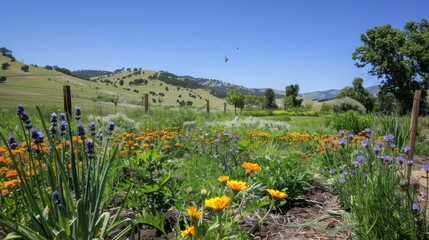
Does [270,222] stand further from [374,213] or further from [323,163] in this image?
[323,163]

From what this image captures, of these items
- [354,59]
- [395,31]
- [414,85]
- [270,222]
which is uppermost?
[395,31]

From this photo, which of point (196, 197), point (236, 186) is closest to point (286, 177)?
point (196, 197)

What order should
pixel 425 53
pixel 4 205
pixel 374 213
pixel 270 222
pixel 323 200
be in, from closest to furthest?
1. pixel 374 213
2. pixel 4 205
3. pixel 270 222
4. pixel 323 200
5. pixel 425 53

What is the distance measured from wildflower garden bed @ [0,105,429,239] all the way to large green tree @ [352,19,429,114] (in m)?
29.0

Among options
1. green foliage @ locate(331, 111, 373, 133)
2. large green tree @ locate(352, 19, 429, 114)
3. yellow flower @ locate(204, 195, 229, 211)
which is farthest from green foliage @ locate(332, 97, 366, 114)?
yellow flower @ locate(204, 195, 229, 211)

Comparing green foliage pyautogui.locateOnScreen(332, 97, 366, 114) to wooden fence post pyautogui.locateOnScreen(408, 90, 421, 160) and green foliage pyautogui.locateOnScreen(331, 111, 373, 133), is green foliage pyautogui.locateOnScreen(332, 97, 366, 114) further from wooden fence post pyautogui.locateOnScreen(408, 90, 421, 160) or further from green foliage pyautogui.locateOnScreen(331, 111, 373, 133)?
wooden fence post pyautogui.locateOnScreen(408, 90, 421, 160)

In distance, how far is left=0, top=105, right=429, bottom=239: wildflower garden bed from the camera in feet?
5.21

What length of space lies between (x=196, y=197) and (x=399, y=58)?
3261cm

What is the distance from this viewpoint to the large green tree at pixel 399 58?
28.1m

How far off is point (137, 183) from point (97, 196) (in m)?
0.78

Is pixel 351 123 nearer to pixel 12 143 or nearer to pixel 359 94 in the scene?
pixel 12 143

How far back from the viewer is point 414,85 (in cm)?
2956

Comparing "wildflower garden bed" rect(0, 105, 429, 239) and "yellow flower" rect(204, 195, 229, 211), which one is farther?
"wildflower garden bed" rect(0, 105, 429, 239)

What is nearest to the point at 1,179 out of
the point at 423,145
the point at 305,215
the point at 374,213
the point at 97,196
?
the point at 97,196
